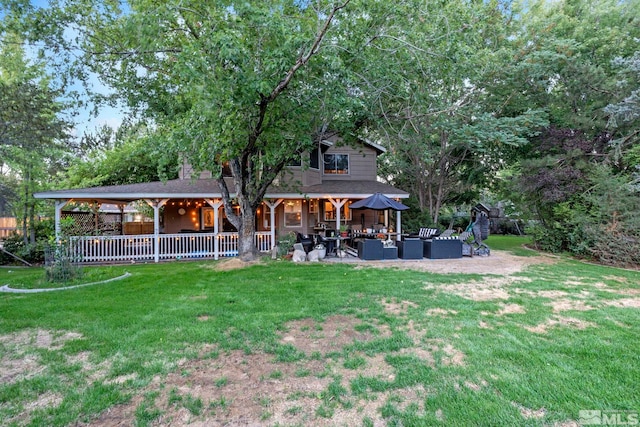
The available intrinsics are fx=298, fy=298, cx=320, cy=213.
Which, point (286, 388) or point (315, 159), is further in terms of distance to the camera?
point (315, 159)

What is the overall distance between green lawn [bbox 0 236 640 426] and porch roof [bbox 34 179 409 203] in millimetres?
5008

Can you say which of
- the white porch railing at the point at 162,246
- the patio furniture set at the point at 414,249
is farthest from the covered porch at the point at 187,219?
the patio furniture set at the point at 414,249

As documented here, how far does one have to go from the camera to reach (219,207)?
38.7 ft

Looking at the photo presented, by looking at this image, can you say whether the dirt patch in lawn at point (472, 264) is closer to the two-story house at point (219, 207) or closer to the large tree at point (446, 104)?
the two-story house at point (219, 207)

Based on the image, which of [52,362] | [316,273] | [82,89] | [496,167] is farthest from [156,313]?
[496,167]

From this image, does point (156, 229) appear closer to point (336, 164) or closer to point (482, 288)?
point (336, 164)

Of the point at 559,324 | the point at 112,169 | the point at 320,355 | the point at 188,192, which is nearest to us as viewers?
the point at 320,355

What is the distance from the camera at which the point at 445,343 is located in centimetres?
372

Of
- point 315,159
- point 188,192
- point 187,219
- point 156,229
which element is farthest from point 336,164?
point 156,229

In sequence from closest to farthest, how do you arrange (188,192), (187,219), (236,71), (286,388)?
(286,388) → (236,71) → (188,192) → (187,219)

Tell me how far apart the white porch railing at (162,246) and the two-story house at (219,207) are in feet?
0.10

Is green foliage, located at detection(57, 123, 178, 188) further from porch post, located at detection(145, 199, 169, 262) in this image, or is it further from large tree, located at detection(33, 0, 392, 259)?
large tree, located at detection(33, 0, 392, 259)

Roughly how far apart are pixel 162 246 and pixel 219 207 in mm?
2525

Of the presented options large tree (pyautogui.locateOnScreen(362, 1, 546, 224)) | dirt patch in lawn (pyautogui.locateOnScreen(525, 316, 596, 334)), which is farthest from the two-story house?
dirt patch in lawn (pyautogui.locateOnScreen(525, 316, 596, 334))
